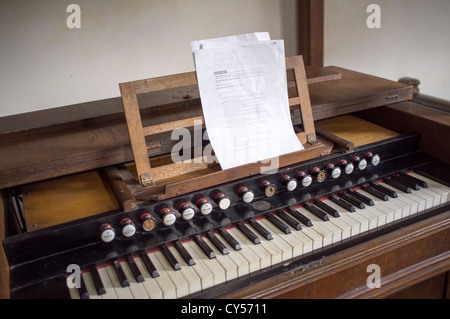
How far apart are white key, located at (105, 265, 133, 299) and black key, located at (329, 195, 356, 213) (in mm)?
920

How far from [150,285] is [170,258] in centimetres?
13

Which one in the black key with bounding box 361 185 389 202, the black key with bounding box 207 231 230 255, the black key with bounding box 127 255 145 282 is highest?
the black key with bounding box 361 185 389 202

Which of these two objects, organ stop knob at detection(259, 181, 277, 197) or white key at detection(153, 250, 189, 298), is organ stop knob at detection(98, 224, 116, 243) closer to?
white key at detection(153, 250, 189, 298)

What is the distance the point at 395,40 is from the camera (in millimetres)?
3611

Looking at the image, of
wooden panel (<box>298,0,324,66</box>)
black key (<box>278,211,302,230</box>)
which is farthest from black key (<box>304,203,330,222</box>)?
wooden panel (<box>298,0,324,66</box>)

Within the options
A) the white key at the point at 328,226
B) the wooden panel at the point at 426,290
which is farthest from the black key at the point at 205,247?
the wooden panel at the point at 426,290

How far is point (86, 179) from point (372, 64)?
2.65 metres

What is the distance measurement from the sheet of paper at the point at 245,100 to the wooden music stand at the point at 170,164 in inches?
1.6

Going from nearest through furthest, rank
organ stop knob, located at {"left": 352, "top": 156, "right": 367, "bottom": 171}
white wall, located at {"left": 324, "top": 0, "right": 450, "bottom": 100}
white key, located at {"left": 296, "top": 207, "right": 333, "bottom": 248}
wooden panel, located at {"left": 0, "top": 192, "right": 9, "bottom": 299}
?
wooden panel, located at {"left": 0, "top": 192, "right": 9, "bottom": 299}
white key, located at {"left": 296, "top": 207, "right": 333, "bottom": 248}
organ stop knob, located at {"left": 352, "top": 156, "right": 367, "bottom": 171}
white wall, located at {"left": 324, "top": 0, "right": 450, "bottom": 100}

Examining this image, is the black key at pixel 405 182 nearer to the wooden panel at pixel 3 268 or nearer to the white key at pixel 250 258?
the white key at pixel 250 258

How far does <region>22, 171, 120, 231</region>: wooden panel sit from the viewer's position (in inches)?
62.2

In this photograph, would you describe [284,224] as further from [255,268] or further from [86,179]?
[86,179]

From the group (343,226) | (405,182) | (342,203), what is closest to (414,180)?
(405,182)

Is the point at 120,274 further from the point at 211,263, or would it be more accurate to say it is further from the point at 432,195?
the point at 432,195
